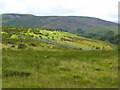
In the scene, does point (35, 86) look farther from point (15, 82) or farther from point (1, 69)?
point (1, 69)

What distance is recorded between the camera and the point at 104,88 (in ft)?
29.7

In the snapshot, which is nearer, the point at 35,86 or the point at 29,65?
the point at 35,86

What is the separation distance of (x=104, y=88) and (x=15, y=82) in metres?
4.57

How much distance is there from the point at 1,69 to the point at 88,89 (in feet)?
21.9

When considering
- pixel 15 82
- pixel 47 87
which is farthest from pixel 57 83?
pixel 15 82

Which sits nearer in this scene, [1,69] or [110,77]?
[110,77]

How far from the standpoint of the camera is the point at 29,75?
11773 millimetres

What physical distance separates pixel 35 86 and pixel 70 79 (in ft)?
7.73

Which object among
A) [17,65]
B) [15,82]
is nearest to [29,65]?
[17,65]

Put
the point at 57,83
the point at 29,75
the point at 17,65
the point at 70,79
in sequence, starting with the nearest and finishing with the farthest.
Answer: the point at 57,83 → the point at 70,79 → the point at 29,75 → the point at 17,65

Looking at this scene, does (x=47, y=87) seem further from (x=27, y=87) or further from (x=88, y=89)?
(x=88, y=89)

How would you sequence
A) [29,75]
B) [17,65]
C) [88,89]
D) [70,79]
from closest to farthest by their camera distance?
[88,89] < [70,79] < [29,75] < [17,65]

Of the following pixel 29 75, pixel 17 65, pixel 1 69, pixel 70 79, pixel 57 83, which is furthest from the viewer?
pixel 17 65

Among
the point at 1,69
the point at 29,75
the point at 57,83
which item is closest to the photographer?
the point at 57,83
